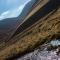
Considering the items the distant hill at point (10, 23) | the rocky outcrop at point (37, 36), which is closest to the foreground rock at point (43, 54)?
the rocky outcrop at point (37, 36)

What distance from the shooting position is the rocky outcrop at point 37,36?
6.25ft

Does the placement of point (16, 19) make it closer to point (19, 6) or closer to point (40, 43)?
point (19, 6)

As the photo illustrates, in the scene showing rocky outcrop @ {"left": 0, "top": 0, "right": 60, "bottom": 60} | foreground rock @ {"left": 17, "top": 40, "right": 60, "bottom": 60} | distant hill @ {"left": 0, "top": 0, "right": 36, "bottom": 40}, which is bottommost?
foreground rock @ {"left": 17, "top": 40, "right": 60, "bottom": 60}

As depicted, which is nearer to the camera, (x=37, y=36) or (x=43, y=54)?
(x=43, y=54)

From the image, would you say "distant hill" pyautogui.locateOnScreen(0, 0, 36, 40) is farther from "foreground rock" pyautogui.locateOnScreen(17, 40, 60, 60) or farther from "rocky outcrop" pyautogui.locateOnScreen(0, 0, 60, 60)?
"foreground rock" pyautogui.locateOnScreen(17, 40, 60, 60)

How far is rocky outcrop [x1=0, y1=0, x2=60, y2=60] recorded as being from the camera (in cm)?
191

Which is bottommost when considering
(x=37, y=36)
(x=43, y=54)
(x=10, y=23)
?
(x=43, y=54)

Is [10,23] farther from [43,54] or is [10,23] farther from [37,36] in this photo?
[43,54]

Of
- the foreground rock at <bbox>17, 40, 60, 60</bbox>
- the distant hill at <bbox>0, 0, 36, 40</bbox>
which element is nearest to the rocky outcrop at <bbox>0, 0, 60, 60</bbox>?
the foreground rock at <bbox>17, 40, 60, 60</bbox>

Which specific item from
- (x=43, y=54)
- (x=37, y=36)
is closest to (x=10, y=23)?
(x=37, y=36)

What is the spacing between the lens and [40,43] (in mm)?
1915

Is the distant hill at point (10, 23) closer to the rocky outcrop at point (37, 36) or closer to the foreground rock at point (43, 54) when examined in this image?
the rocky outcrop at point (37, 36)

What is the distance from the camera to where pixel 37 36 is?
198cm

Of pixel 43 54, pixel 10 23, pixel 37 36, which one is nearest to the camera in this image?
pixel 43 54
